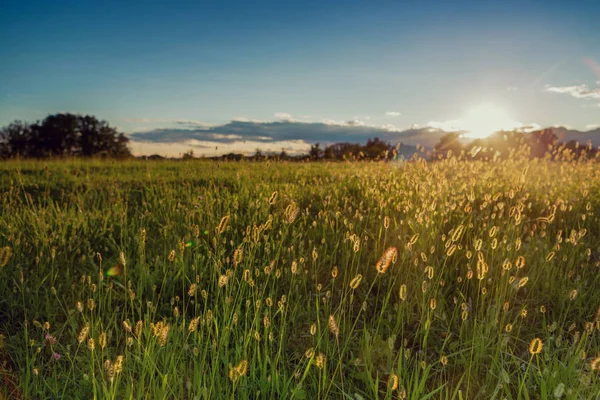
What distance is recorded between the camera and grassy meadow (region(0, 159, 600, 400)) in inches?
87.6

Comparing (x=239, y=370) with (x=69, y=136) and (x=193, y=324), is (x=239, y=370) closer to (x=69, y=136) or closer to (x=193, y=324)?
(x=193, y=324)

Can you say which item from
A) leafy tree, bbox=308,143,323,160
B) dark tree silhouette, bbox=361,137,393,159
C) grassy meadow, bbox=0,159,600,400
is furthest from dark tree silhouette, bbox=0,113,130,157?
grassy meadow, bbox=0,159,600,400

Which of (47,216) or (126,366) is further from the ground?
(47,216)

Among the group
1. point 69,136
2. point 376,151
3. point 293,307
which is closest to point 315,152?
point 376,151

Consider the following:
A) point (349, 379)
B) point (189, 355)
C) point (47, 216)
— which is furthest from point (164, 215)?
point (349, 379)

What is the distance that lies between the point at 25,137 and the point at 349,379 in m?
63.9

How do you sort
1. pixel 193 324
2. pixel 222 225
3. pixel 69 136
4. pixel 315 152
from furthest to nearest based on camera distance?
pixel 69 136 < pixel 315 152 < pixel 222 225 < pixel 193 324

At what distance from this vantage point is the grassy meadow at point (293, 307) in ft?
7.30

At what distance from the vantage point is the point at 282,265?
3.63m

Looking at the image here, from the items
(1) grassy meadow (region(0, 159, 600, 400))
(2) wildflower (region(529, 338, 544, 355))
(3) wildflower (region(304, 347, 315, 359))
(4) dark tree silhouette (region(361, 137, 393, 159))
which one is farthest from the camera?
(4) dark tree silhouette (region(361, 137, 393, 159))

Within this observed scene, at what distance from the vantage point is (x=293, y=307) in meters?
3.13

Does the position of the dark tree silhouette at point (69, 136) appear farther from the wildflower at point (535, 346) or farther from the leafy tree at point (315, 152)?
the wildflower at point (535, 346)

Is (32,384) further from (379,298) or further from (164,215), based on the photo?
(164,215)

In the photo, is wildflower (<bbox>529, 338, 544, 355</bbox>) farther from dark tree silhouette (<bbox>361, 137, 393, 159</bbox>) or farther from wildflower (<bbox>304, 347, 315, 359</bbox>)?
dark tree silhouette (<bbox>361, 137, 393, 159</bbox>)
